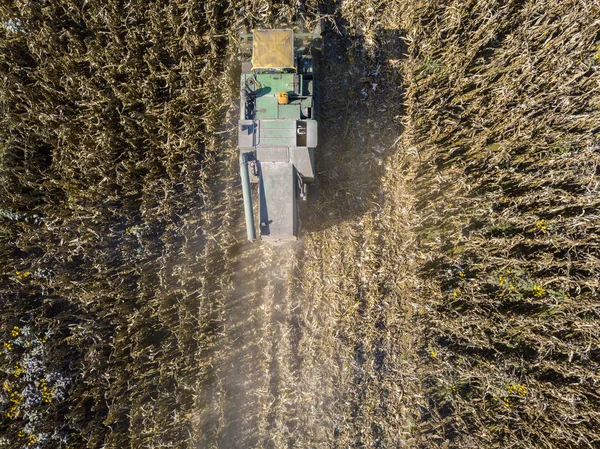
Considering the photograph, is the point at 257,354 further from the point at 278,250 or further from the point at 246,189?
the point at 246,189

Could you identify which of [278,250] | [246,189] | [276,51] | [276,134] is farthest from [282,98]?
[278,250]

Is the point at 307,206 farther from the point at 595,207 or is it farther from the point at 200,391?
the point at 595,207

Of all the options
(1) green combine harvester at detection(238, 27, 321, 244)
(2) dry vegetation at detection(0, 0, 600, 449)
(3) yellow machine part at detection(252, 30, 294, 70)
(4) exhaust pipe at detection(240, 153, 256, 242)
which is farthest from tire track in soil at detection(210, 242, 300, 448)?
(3) yellow machine part at detection(252, 30, 294, 70)

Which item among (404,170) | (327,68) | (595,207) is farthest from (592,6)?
(327,68)

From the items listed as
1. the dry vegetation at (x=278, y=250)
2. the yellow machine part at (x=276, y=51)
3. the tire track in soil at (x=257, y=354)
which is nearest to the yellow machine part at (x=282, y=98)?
the yellow machine part at (x=276, y=51)

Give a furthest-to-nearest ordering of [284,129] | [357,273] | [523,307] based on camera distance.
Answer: [357,273] < [523,307] < [284,129]

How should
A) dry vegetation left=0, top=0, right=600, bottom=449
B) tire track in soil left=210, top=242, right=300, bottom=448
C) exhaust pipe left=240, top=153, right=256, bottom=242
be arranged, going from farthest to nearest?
tire track in soil left=210, top=242, right=300, bottom=448 < dry vegetation left=0, top=0, right=600, bottom=449 < exhaust pipe left=240, top=153, right=256, bottom=242

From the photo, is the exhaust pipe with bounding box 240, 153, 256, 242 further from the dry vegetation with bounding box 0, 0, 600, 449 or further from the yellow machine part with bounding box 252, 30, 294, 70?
the yellow machine part with bounding box 252, 30, 294, 70
